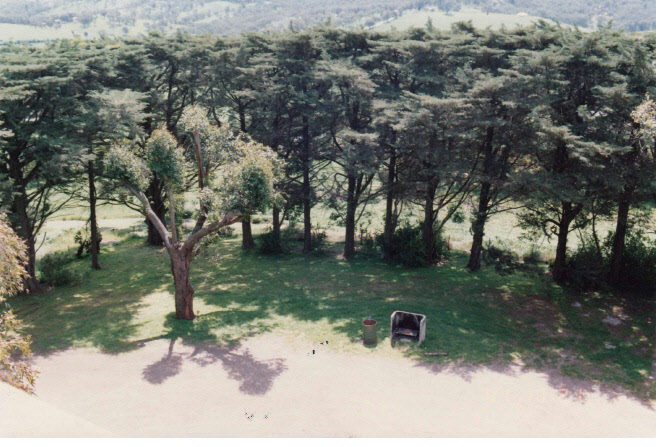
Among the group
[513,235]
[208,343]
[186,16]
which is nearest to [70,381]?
[208,343]

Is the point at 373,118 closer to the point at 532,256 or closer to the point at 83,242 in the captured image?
the point at 532,256

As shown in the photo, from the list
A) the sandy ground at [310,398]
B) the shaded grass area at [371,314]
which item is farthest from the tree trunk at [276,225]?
the sandy ground at [310,398]

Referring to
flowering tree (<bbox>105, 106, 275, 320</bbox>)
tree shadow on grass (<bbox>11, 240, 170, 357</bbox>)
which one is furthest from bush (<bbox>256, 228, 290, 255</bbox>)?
flowering tree (<bbox>105, 106, 275, 320</bbox>)

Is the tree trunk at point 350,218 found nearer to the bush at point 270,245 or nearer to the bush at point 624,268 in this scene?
the bush at point 270,245

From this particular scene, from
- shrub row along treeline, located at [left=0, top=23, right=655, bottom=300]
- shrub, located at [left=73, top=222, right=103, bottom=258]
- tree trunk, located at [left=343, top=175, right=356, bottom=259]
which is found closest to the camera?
shrub row along treeline, located at [left=0, top=23, right=655, bottom=300]

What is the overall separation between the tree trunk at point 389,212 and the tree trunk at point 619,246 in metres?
8.91

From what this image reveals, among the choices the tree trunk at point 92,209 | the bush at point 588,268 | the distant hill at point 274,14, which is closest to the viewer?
the bush at point 588,268

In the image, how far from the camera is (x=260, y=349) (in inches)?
551

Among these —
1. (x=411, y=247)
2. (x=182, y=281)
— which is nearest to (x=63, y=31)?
(x=411, y=247)

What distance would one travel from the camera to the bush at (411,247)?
75.9 feet

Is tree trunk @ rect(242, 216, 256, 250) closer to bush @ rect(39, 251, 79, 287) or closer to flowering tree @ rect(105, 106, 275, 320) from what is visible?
bush @ rect(39, 251, 79, 287)

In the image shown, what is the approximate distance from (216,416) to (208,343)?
4.00 m

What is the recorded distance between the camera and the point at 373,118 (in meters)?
21.2

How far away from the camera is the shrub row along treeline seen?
14883 mm
